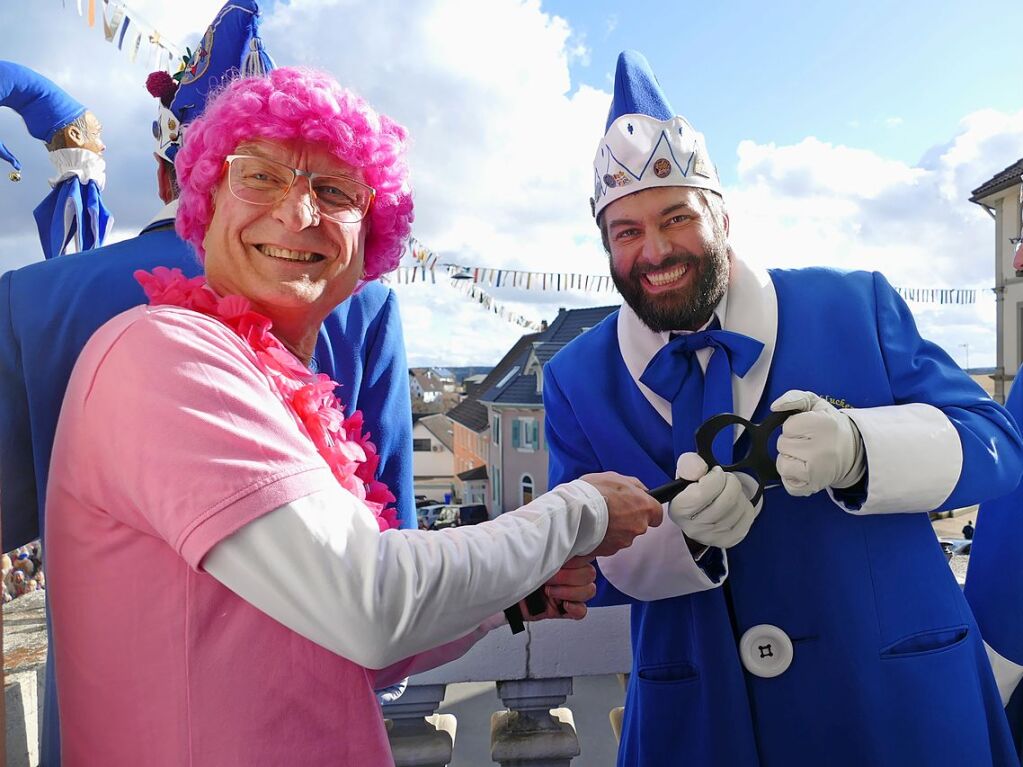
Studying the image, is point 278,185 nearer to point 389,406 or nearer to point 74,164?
point 389,406

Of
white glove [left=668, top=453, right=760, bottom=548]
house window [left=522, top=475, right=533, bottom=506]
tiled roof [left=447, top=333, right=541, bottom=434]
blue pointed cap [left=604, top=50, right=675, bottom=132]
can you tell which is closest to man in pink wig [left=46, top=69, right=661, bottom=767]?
white glove [left=668, top=453, right=760, bottom=548]

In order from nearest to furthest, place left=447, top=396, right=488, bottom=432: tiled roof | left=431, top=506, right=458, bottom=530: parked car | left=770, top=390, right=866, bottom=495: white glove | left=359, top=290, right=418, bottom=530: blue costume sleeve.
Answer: left=770, top=390, right=866, bottom=495: white glove, left=359, top=290, right=418, bottom=530: blue costume sleeve, left=431, top=506, right=458, bottom=530: parked car, left=447, top=396, right=488, bottom=432: tiled roof

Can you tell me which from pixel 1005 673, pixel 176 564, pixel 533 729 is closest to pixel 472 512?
pixel 533 729

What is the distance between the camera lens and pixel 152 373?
2.88 ft

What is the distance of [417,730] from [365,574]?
1.20m

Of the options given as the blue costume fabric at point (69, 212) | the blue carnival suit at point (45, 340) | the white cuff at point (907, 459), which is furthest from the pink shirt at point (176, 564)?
the blue costume fabric at point (69, 212)

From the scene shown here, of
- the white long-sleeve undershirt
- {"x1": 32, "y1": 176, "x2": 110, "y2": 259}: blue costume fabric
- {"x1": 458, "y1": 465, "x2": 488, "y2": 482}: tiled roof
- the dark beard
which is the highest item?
{"x1": 32, "y1": 176, "x2": 110, "y2": 259}: blue costume fabric

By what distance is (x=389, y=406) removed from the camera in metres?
1.67

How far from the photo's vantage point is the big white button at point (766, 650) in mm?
1443

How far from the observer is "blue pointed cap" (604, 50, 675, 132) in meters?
1.76

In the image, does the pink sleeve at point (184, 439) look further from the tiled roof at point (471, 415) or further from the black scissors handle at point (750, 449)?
the tiled roof at point (471, 415)

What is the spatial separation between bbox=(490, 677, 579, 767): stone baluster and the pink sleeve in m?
1.20

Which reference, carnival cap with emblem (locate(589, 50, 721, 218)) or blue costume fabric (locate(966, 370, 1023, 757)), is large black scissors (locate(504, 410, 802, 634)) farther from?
blue costume fabric (locate(966, 370, 1023, 757))

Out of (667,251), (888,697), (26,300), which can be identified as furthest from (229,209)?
(888,697)
